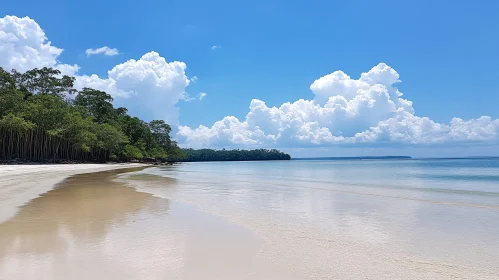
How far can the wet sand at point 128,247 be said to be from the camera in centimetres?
442

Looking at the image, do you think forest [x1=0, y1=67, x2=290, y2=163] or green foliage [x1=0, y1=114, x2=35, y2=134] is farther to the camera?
forest [x1=0, y1=67, x2=290, y2=163]

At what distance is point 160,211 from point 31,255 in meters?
4.85

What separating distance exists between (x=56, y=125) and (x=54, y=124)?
386 millimetres

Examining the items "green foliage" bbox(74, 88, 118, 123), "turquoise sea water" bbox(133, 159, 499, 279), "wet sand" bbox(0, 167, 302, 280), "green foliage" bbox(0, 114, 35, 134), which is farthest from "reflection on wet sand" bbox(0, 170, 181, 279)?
"green foliage" bbox(74, 88, 118, 123)

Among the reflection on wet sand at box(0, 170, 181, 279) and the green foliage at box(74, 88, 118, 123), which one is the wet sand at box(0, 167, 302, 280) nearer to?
the reflection on wet sand at box(0, 170, 181, 279)

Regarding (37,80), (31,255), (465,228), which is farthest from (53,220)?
(37,80)

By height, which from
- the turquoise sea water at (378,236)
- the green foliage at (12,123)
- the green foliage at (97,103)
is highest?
the green foliage at (97,103)

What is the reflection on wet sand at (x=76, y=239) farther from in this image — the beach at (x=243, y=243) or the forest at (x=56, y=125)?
the forest at (x=56, y=125)

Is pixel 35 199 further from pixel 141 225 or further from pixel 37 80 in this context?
pixel 37 80

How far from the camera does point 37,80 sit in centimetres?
6488

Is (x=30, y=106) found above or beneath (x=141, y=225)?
above

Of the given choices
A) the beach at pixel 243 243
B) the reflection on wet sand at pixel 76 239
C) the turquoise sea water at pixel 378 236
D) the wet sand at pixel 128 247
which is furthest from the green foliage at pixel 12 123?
the turquoise sea water at pixel 378 236

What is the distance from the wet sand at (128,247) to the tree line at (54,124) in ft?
129

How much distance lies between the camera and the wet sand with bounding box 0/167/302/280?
174 inches
